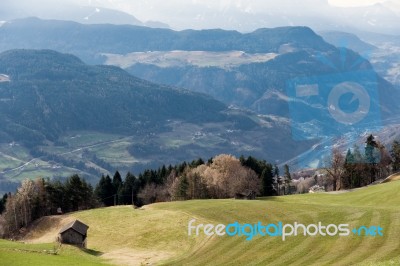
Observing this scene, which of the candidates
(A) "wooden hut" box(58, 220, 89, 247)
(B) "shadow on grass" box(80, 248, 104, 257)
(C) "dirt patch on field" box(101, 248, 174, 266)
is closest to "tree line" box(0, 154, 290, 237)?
(A) "wooden hut" box(58, 220, 89, 247)

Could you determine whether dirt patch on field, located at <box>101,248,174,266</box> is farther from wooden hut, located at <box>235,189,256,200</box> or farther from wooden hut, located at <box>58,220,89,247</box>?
wooden hut, located at <box>235,189,256,200</box>

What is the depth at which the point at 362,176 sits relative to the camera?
144 m

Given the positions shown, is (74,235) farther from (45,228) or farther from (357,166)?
(357,166)

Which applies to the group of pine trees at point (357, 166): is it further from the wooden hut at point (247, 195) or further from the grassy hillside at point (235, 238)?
the grassy hillside at point (235, 238)

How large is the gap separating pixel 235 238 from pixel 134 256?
14125 mm

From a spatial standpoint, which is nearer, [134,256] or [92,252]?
[134,256]

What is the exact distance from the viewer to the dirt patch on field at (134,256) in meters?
68.3

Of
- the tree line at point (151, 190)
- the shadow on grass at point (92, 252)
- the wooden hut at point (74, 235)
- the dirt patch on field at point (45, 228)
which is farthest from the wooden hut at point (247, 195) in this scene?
the shadow on grass at point (92, 252)

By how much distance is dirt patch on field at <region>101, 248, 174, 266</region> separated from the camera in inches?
2689

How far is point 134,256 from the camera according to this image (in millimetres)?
72438

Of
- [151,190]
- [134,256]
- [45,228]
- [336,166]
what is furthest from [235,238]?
[336,166]

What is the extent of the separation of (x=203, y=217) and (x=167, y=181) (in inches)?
2502

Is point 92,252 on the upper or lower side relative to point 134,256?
lower

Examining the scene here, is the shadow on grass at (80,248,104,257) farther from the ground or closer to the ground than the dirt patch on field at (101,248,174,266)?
closer to the ground
